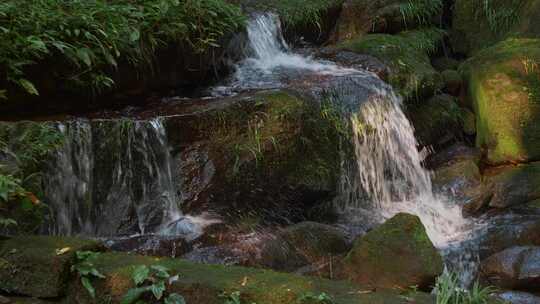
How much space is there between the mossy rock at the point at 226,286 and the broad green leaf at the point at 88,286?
3 cm

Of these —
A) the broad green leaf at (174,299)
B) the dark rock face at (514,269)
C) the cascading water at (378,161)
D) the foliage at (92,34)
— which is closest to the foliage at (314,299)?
the broad green leaf at (174,299)

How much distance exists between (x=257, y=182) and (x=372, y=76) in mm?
2920

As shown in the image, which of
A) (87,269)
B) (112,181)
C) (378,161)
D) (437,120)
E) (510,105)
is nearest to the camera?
(87,269)

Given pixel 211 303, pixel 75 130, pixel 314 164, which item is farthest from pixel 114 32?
pixel 211 303

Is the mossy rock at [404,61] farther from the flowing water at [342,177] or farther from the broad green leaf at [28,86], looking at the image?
the broad green leaf at [28,86]

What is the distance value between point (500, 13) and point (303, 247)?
6.85 metres

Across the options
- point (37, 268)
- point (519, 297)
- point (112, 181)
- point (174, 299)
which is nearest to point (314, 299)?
point (174, 299)

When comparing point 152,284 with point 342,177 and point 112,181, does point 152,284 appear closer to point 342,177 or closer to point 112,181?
point 112,181

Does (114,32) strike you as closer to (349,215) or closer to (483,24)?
(349,215)

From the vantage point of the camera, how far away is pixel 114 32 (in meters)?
6.36

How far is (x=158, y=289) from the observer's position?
3.13m

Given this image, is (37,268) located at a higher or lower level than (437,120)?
higher

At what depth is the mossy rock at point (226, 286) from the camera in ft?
10.3

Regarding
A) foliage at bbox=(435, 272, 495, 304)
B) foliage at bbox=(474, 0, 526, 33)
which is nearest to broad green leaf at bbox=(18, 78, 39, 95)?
foliage at bbox=(435, 272, 495, 304)
